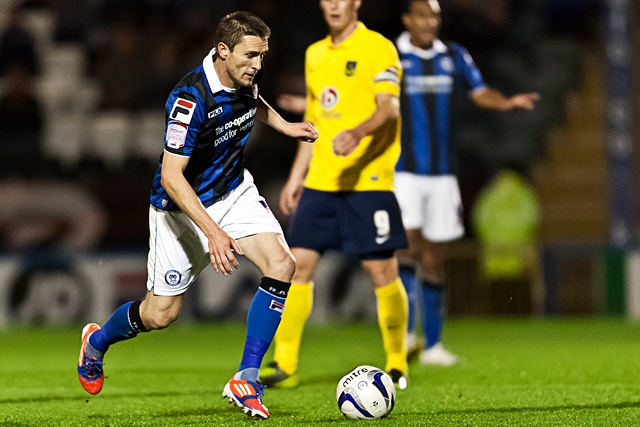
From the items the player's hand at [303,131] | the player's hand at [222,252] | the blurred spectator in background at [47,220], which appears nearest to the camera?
the player's hand at [222,252]

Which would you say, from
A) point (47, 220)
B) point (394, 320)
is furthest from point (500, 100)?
point (47, 220)

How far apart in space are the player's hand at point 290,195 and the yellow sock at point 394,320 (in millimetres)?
697

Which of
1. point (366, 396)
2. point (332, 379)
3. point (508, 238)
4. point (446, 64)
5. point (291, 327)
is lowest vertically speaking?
point (508, 238)

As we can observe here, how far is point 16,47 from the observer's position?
48.1 ft

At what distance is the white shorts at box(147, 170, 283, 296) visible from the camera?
18.4ft

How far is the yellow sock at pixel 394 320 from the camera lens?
657 centimetres

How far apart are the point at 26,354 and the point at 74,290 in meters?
2.52

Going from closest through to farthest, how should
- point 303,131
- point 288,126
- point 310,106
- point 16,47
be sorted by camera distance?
point 303,131
point 288,126
point 310,106
point 16,47

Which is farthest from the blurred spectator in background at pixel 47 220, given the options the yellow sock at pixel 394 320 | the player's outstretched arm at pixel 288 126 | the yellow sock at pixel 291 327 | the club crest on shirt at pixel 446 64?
the player's outstretched arm at pixel 288 126

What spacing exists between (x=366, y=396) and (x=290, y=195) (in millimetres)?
1768

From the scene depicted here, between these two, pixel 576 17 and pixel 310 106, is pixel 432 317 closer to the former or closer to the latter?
pixel 310 106

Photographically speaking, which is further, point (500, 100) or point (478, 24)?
point (478, 24)

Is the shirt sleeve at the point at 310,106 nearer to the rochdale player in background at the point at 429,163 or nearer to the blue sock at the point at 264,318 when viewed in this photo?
the rochdale player in background at the point at 429,163

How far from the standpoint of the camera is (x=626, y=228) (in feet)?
39.3
